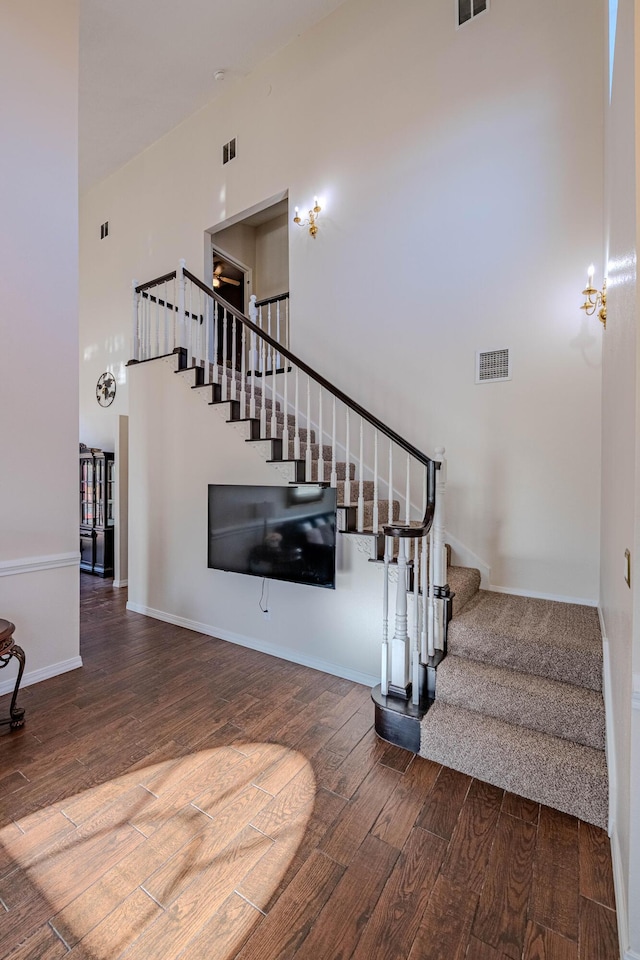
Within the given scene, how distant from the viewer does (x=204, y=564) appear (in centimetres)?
416

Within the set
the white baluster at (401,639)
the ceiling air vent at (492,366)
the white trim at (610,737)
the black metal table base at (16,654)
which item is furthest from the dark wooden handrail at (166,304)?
the white trim at (610,737)

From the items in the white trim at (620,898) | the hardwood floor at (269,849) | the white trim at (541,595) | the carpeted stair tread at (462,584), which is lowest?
the hardwood floor at (269,849)

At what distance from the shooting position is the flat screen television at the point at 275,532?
3156 millimetres

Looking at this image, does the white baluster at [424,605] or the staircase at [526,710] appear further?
the white baluster at [424,605]

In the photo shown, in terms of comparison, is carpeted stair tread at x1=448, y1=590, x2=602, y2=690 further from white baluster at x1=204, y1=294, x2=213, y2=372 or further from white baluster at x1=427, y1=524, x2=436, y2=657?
white baluster at x1=204, y1=294, x2=213, y2=372

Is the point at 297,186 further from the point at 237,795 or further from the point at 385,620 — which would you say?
the point at 237,795

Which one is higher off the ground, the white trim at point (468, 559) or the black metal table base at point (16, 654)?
the white trim at point (468, 559)

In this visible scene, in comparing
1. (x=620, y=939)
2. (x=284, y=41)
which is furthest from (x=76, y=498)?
(x=284, y=41)

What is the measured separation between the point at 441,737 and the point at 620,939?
963mm

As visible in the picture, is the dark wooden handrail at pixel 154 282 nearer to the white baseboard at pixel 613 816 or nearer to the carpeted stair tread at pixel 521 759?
the carpeted stair tread at pixel 521 759

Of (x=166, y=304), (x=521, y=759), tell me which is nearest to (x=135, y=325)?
(x=166, y=304)

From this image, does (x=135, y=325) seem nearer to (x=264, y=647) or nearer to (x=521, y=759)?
(x=264, y=647)

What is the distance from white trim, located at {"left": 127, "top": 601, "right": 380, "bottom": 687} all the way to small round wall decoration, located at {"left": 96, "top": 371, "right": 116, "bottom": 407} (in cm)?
380

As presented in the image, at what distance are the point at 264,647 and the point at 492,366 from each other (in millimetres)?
3072
